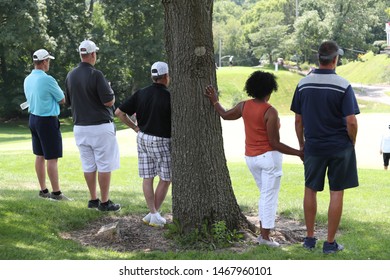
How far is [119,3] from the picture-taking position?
4525 cm

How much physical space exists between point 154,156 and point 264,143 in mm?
1429

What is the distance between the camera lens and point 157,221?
6.86m

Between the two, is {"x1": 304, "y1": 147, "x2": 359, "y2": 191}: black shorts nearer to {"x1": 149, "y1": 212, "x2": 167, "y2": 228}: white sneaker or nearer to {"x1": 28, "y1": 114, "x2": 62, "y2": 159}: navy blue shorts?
{"x1": 149, "y1": 212, "x2": 167, "y2": 228}: white sneaker

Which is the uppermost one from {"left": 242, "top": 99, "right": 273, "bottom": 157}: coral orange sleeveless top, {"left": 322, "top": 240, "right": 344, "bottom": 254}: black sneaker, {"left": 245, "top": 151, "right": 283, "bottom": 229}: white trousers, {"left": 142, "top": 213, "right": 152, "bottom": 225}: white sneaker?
{"left": 242, "top": 99, "right": 273, "bottom": 157}: coral orange sleeveless top

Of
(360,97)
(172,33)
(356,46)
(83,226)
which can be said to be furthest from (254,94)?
(356,46)

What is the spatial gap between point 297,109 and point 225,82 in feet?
190

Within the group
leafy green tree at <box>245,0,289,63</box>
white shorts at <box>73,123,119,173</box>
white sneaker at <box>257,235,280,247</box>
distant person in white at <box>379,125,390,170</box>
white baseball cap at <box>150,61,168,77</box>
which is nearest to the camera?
white sneaker at <box>257,235,280,247</box>

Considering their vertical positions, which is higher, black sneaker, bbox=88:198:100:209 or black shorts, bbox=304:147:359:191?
black shorts, bbox=304:147:359:191

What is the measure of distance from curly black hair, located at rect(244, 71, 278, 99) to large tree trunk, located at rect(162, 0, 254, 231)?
498 mm

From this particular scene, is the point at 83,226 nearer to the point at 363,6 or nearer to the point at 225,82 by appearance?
the point at 225,82

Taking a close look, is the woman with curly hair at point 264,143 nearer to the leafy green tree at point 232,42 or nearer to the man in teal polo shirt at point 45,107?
the man in teal polo shirt at point 45,107

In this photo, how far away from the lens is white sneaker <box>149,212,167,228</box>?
684 cm

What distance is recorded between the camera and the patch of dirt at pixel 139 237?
6.13 m

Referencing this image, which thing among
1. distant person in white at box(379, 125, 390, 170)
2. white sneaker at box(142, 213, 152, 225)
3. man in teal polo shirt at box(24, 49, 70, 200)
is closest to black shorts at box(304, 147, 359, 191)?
white sneaker at box(142, 213, 152, 225)
